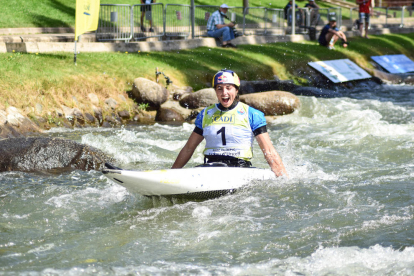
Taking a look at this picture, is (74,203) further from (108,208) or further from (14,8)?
(14,8)

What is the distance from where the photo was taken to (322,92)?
17.0 metres

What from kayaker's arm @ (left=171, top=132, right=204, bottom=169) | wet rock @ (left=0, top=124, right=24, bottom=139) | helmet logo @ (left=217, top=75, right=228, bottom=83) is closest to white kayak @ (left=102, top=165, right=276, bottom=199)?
kayaker's arm @ (left=171, top=132, right=204, bottom=169)

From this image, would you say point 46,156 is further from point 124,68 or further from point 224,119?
point 124,68

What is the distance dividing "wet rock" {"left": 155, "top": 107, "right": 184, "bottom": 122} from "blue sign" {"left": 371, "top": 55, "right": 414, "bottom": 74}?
12617mm

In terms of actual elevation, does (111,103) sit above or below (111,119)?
above

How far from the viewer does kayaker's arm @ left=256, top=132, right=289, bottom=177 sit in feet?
21.8

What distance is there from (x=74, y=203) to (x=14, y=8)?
15.3 metres

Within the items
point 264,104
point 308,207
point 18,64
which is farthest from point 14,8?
point 308,207

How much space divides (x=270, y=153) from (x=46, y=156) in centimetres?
383

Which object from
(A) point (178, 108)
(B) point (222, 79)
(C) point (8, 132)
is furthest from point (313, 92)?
(B) point (222, 79)

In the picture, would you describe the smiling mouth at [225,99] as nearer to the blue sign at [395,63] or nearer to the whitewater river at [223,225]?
the whitewater river at [223,225]

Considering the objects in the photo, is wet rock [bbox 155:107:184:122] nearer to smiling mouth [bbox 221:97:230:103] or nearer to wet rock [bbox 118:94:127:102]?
wet rock [bbox 118:94:127:102]

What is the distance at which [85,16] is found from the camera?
1452 cm

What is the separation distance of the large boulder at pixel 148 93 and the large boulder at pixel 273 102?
203 cm
